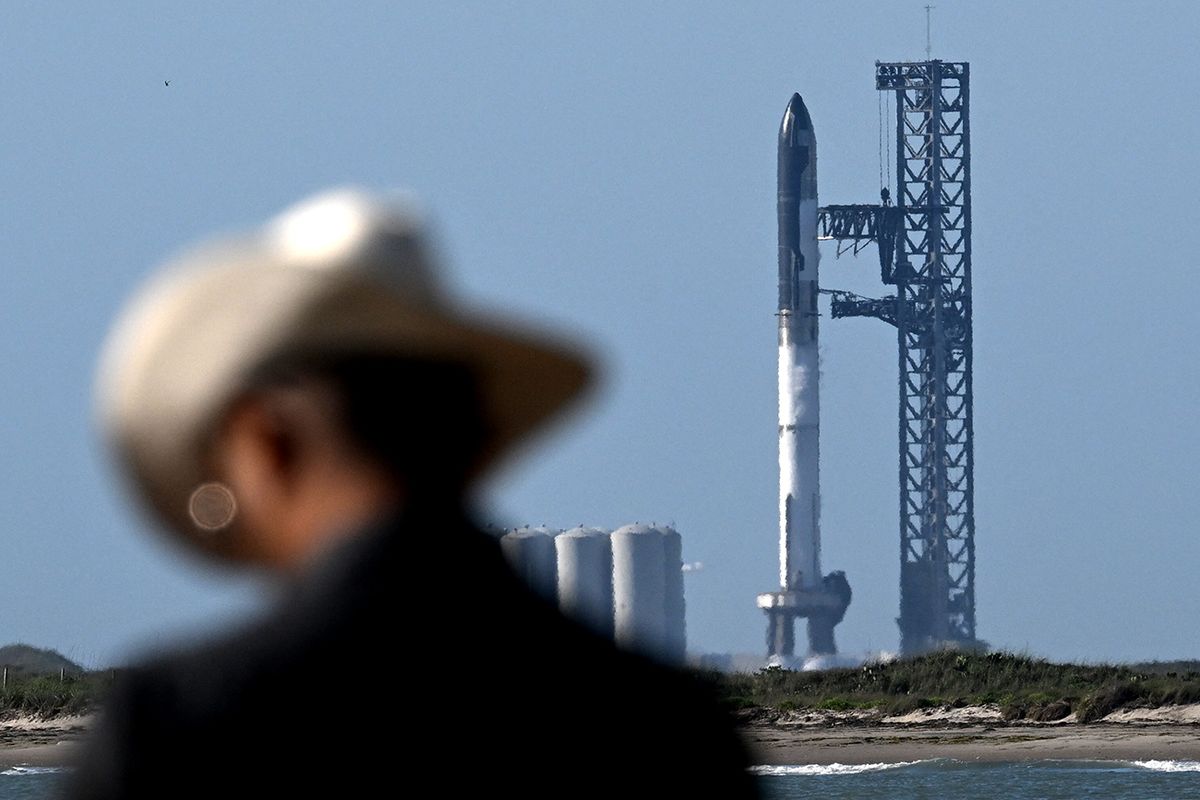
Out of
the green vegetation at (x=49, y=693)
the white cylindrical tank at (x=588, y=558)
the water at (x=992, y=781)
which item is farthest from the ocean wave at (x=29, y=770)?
the white cylindrical tank at (x=588, y=558)

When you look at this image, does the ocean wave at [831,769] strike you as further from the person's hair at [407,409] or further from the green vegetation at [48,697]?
the person's hair at [407,409]

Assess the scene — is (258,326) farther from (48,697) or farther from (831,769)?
(48,697)

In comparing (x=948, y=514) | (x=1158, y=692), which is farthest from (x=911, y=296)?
(x=1158, y=692)

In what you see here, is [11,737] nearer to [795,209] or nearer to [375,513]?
[375,513]

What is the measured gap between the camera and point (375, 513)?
2.57m

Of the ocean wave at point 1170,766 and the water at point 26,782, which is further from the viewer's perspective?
the ocean wave at point 1170,766

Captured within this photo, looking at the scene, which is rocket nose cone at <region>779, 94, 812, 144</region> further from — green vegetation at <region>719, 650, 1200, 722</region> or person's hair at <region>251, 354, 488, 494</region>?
person's hair at <region>251, 354, 488, 494</region>

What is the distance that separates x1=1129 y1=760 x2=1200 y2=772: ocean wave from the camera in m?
36.1

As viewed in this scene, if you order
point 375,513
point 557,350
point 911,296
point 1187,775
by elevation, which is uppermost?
point 911,296

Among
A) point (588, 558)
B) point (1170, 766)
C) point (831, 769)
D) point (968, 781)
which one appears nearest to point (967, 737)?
point (831, 769)

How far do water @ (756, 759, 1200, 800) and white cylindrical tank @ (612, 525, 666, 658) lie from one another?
62.5 meters

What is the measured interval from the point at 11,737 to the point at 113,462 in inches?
1708

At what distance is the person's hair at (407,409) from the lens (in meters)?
2.51

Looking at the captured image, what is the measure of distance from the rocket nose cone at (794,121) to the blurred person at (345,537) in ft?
348
